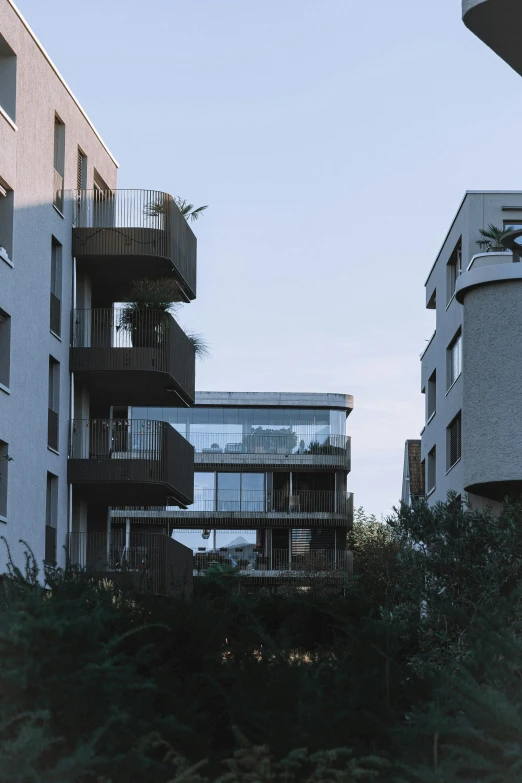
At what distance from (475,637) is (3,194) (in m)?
19.8

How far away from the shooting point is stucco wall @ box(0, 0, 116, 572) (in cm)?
2519

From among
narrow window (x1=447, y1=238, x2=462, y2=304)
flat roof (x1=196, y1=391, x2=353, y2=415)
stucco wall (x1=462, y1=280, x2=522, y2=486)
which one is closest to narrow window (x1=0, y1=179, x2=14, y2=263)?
stucco wall (x1=462, y1=280, x2=522, y2=486)

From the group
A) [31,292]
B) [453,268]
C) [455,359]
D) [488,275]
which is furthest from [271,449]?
[488,275]

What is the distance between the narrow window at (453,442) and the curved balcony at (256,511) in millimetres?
35385

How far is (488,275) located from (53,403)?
33.2ft

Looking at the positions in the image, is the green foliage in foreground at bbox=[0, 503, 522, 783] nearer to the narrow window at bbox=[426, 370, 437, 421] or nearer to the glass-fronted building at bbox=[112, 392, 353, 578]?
the narrow window at bbox=[426, 370, 437, 421]

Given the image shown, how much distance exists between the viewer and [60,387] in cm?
2900

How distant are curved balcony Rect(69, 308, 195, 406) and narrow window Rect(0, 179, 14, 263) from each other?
4.58 meters

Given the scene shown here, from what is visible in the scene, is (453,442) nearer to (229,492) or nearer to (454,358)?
(454,358)

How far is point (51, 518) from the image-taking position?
28.3 meters

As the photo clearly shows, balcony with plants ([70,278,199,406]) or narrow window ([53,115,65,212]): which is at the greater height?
narrow window ([53,115,65,212])

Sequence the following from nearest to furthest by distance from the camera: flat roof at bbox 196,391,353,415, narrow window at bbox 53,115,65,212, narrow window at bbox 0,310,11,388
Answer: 1. narrow window at bbox 0,310,11,388
2. narrow window at bbox 53,115,65,212
3. flat roof at bbox 196,391,353,415

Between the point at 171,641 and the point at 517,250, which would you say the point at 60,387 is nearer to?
the point at 517,250

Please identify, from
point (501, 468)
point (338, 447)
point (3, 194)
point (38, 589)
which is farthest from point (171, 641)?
point (338, 447)
